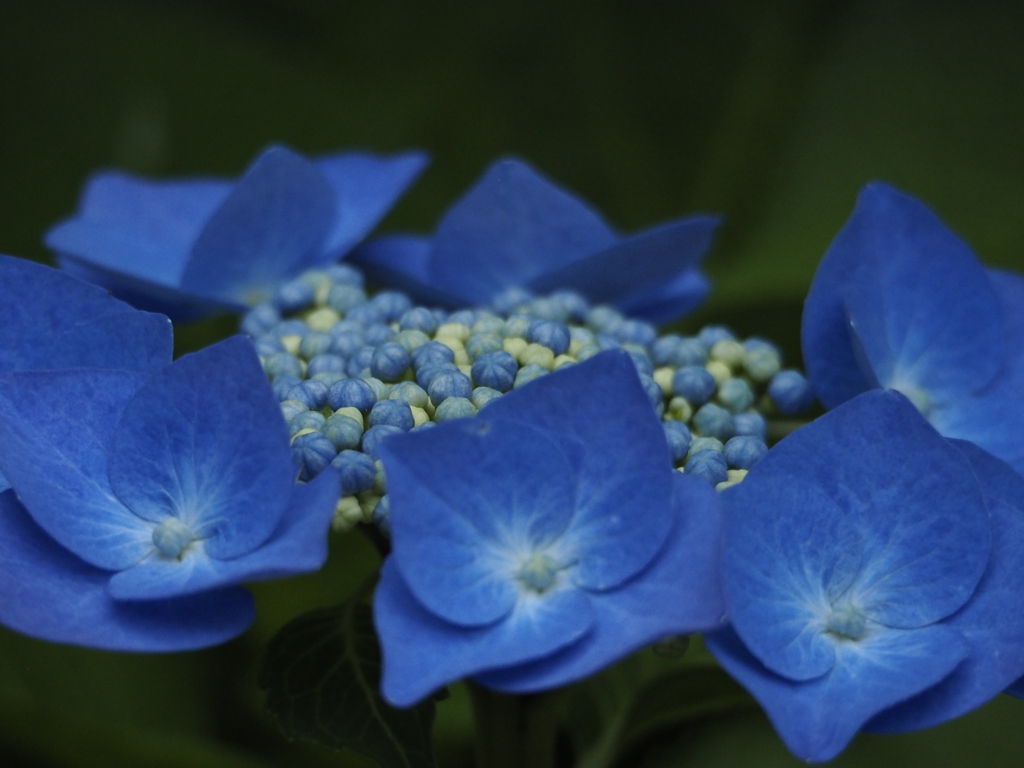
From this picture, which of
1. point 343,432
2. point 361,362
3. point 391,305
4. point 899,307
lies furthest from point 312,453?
point 899,307

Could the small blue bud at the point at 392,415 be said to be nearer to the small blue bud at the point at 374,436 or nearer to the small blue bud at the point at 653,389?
the small blue bud at the point at 374,436

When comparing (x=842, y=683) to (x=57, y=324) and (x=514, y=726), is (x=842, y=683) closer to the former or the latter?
(x=514, y=726)

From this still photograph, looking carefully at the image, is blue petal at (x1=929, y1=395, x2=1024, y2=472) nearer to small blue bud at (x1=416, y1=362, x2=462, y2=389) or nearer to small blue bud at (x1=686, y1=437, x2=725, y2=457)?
small blue bud at (x1=686, y1=437, x2=725, y2=457)

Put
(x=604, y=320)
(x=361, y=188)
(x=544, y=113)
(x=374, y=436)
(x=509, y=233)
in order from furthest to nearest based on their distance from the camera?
(x=544, y=113), (x=361, y=188), (x=509, y=233), (x=604, y=320), (x=374, y=436)

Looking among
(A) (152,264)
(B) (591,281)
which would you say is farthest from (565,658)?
(A) (152,264)

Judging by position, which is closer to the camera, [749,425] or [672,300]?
[749,425]

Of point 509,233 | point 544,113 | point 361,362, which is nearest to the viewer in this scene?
point 361,362

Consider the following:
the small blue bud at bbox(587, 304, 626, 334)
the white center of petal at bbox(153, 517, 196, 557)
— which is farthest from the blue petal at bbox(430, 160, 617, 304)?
the white center of petal at bbox(153, 517, 196, 557)

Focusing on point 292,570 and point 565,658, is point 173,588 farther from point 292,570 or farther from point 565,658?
point 565,658
